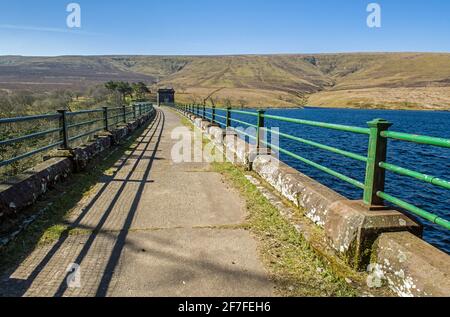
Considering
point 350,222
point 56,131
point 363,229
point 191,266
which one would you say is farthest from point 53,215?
point 56,131

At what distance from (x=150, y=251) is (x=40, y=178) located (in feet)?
9.00

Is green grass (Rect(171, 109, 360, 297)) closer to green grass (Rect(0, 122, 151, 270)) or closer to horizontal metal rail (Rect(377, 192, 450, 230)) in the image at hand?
horizontal metal rail (Rect(377, 192, 450, 230))

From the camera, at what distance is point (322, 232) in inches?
153

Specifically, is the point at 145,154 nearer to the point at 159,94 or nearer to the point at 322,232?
the point at 322,232

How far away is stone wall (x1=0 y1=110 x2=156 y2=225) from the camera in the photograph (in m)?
4.15

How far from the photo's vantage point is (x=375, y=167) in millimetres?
3361

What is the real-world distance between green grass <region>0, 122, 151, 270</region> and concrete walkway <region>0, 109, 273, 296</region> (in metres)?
0.13

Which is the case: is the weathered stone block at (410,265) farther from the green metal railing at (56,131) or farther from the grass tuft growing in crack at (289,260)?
the green metal railing at (56,131)

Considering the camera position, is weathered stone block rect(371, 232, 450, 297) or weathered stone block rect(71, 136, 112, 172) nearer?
weathered stone block rect(371, 232, 450, 297)

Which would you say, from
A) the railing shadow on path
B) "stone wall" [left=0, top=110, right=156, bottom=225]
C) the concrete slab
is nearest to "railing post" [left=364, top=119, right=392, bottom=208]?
the concrete slab

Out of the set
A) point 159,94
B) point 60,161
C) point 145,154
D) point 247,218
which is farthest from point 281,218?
point 159,94

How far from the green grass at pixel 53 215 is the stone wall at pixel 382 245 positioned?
2.98 m

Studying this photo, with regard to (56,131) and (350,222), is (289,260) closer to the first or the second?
(350,222)
